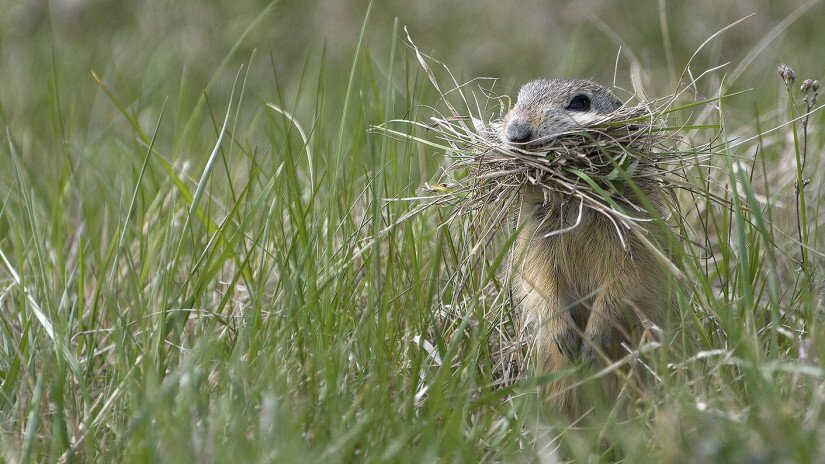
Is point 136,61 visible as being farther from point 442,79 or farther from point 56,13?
point 442,79

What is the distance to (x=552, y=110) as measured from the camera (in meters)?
3.51

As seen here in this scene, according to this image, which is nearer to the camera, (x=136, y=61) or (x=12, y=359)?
(x=12, y=359)

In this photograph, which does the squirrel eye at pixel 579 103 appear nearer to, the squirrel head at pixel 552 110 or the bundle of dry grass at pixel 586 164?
the squirrel head at pixel 552 110

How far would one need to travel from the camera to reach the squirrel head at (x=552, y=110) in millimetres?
3396

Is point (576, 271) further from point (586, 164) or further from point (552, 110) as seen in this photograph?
point (552, 110)

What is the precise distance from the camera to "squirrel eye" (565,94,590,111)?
3680mm

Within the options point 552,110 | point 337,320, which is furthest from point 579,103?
point 337,320

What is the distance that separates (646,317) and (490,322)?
547 mm

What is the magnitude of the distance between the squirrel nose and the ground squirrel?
0.05 m

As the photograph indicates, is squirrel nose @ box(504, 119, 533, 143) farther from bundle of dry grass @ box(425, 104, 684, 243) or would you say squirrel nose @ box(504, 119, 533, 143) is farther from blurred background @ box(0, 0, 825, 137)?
blurred background @ box(0, 0, 825, 137)

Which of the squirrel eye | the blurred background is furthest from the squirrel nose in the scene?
the blurred background

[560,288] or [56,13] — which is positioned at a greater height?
[56,13]

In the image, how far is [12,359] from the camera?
359 centimetres

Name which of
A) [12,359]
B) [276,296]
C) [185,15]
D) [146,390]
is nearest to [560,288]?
[276,296]
